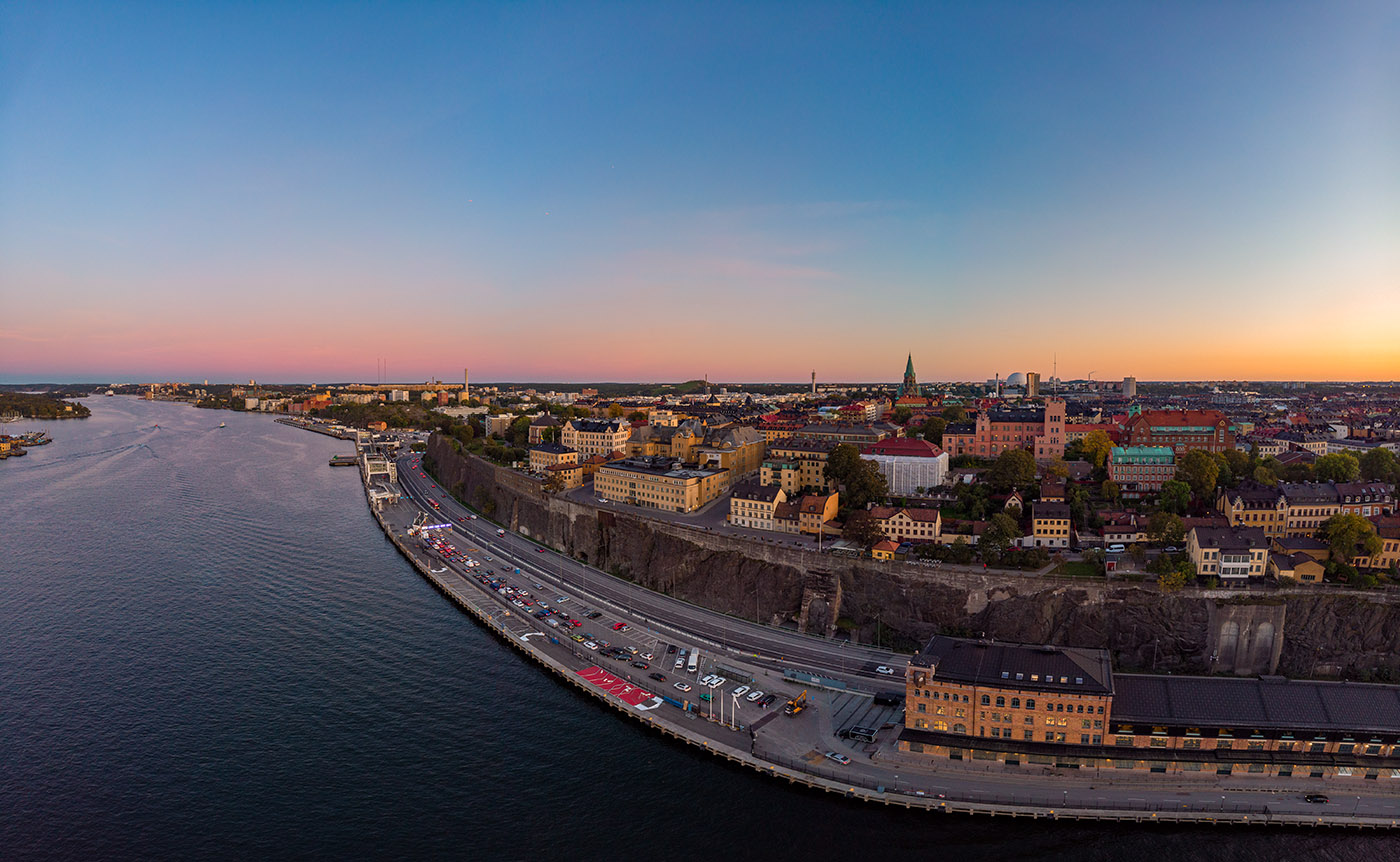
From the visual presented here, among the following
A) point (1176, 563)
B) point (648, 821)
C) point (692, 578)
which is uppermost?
point (1176, 563)


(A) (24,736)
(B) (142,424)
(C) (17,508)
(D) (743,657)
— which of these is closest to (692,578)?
(D) (743,657)

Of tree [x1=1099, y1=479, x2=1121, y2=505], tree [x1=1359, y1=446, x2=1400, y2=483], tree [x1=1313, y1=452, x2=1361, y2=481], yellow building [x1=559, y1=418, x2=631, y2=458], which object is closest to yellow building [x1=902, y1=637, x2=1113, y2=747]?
tree [x1=1099, y1=479, x2=1121, y2=505]

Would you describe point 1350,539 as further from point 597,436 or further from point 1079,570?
point 597,436

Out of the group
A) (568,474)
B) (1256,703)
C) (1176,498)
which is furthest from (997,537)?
(568,474)

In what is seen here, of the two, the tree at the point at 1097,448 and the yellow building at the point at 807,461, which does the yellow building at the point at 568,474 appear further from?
the tree at the point at 1097,448

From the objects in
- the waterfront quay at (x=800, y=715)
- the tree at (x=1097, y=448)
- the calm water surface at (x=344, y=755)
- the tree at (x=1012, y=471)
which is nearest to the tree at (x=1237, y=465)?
→ the tree at (x=1097, y=448)

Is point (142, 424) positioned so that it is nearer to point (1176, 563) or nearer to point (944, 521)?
point (944, 521)

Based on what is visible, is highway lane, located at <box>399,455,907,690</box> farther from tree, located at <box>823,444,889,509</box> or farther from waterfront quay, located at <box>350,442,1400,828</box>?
tree, located at <box>823,444,889,509</box>
